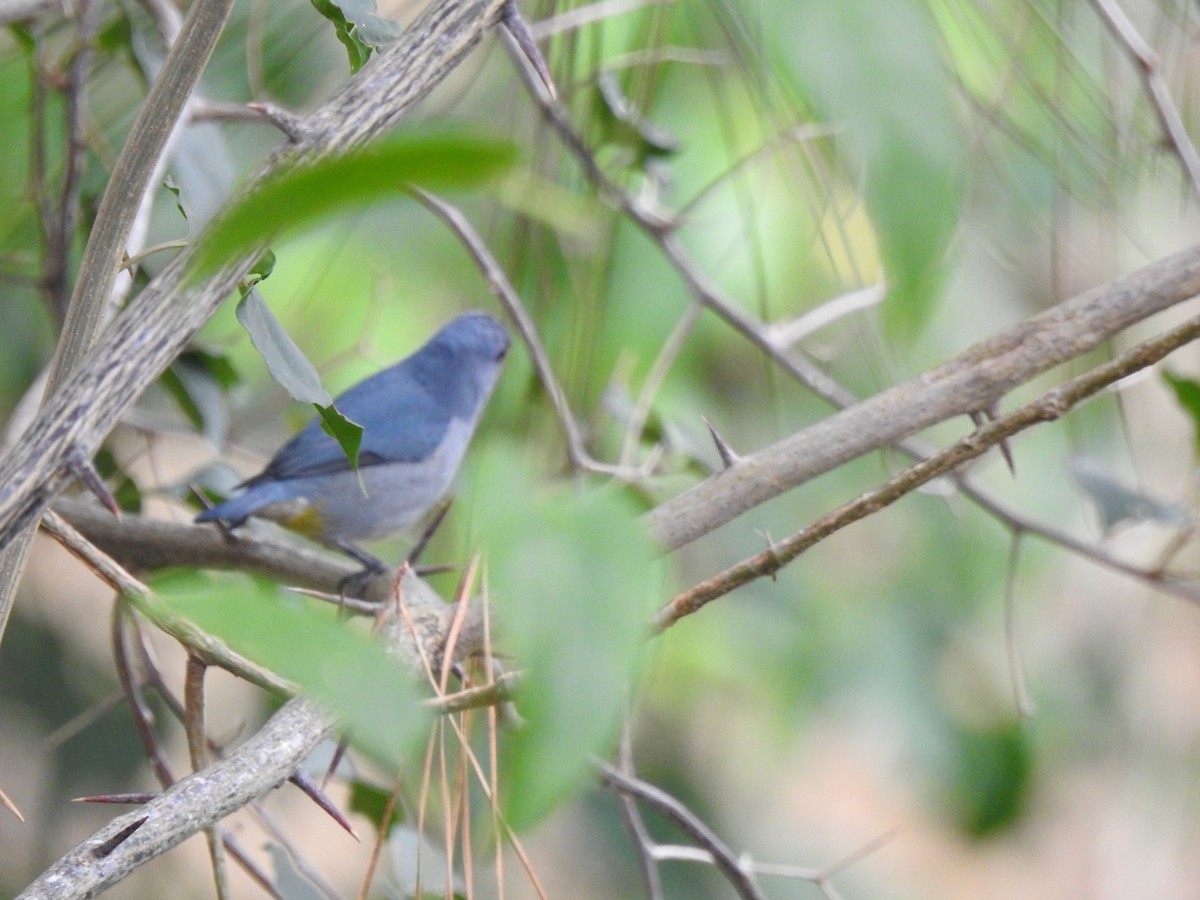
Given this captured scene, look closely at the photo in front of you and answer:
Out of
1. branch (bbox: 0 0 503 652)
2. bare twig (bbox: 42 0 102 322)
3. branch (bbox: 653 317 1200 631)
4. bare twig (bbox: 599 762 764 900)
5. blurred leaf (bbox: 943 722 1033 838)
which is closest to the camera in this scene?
branch (bbox: 0 0 503 652)

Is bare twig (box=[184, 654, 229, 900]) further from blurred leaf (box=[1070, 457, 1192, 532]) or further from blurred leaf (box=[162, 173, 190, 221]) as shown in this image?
blurred leaf (box=[1070, 457, 1192, 532])

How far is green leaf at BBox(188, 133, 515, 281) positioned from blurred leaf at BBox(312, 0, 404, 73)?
0.58 meters

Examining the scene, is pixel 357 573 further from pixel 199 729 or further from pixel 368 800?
pixel 199 729

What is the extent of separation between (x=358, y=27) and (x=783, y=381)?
6.48ft

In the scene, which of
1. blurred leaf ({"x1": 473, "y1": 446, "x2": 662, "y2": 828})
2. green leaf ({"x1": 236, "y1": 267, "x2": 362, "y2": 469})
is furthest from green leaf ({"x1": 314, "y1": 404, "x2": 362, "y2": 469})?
blurred leaf ({"x1": 473, "y1": 446, "x2": 662, "y2": 828})

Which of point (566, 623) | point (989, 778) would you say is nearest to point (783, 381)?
point (989, 778)

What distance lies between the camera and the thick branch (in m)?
1.14

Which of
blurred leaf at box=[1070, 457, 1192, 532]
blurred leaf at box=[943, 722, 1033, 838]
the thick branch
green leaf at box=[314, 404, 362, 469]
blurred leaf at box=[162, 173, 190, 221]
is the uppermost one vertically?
blurred leaf at box=[162, 173, 190, 221]

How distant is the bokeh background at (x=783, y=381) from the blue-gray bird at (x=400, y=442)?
113mm

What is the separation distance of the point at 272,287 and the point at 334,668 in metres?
2.20

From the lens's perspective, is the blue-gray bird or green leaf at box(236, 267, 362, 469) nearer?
green leaf at box(236, 267, 362, 469)

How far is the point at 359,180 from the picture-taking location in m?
0.28

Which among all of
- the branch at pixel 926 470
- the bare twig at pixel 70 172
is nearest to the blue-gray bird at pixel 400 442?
the bare twig at pixel 70 172

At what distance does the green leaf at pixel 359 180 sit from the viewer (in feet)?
0.87
